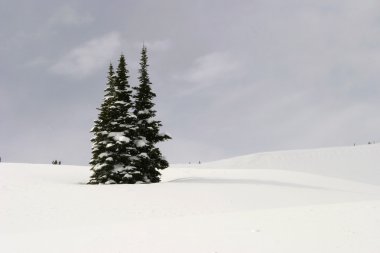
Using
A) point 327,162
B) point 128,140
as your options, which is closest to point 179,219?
point 128,140

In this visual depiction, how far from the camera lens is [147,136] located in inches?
1125

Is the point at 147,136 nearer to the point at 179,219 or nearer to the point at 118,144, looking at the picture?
the point at 118,144

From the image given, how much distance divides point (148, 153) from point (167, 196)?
318 inches

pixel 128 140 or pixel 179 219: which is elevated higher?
pixel 128 140

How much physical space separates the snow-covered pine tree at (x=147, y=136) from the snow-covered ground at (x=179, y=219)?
4585mm

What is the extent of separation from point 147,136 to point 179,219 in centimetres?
1615

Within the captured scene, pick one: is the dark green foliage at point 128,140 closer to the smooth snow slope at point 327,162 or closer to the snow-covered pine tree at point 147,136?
the snow-covered pine tree at point 147,136

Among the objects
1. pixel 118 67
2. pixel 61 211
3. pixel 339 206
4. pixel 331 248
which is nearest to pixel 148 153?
pixel 118 67

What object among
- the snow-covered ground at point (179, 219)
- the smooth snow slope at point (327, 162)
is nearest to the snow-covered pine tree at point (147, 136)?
the snow-covered ground at point (179, 219)

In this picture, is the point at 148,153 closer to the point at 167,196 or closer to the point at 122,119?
A: the point at 122,119

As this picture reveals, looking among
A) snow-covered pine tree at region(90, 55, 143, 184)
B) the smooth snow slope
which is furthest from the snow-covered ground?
the smooth snow slope

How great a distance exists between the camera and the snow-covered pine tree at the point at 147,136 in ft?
90.9

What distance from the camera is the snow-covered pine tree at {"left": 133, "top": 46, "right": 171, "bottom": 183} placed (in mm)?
27703

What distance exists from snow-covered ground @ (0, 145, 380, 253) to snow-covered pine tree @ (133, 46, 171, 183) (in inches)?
181
